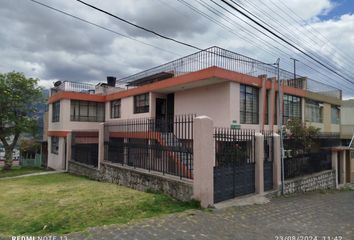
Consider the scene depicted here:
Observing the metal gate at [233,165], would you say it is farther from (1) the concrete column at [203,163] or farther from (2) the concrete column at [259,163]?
(1) the concrete column at [203,163]

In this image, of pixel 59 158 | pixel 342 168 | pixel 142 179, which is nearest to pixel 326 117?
pixel 342 168

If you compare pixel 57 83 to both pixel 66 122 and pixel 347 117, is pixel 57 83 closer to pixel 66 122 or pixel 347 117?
pixel 66 122

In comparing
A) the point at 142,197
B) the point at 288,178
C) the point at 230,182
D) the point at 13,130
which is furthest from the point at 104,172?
the point at 13,130

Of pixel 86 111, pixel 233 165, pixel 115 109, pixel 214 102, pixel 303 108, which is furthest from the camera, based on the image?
pixel 86 111

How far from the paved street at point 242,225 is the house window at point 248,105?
7.99m

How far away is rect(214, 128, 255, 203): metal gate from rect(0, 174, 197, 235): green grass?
1417mm

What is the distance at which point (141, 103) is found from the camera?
2342 cm

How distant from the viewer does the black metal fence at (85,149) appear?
734 inches

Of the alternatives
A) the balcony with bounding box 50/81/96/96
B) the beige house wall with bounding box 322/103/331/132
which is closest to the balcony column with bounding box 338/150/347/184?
the beige house wall with bounding box 322/103/331/132

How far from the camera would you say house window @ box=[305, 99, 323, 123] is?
24116mm

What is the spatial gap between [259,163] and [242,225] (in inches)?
181

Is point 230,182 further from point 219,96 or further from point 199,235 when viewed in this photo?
point 219,96

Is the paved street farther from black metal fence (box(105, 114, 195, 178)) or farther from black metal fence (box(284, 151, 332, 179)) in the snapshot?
black metal fence (box(284, 151, 332, 179))

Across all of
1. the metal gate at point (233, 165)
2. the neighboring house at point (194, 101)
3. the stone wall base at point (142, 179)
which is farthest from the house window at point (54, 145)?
the metal gate at point (233, 165)
